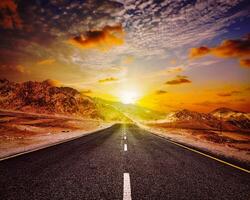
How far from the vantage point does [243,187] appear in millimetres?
4832

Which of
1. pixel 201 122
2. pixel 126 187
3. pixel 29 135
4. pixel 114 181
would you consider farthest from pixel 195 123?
pixel 126 187

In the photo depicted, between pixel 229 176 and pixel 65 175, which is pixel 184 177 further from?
pixel 65 175

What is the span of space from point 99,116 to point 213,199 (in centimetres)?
12586

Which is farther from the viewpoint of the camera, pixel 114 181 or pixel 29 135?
pixel 29 135

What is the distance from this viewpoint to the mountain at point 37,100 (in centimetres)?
8985

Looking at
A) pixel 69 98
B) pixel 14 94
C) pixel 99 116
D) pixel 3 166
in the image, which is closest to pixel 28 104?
pixel 14 94

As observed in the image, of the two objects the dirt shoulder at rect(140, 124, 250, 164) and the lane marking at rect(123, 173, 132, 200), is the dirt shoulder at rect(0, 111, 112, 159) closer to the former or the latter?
the lane marking at rect(123, 173, 132, 200)

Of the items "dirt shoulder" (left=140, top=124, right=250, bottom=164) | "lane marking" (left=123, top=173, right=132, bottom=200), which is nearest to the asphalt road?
"lane marking" (left=123, top=173, right=132, bottom=200)

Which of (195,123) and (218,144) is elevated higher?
(218,144)

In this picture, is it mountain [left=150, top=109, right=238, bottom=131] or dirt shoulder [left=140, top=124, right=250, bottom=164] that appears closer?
dirt shoulder [left=140, top=124, right=250, bottom=164]

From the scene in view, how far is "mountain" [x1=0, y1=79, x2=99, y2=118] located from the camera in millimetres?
89850

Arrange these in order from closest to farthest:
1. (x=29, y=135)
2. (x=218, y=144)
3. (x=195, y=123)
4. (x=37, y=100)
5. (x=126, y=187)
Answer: (x=126, y=187)
(x=218, y=144)
(x=29, y=135)
(x=195, y=123)
(x=37, y=100)

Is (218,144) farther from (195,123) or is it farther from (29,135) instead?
(195,123)

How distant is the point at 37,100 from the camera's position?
97.9 m
